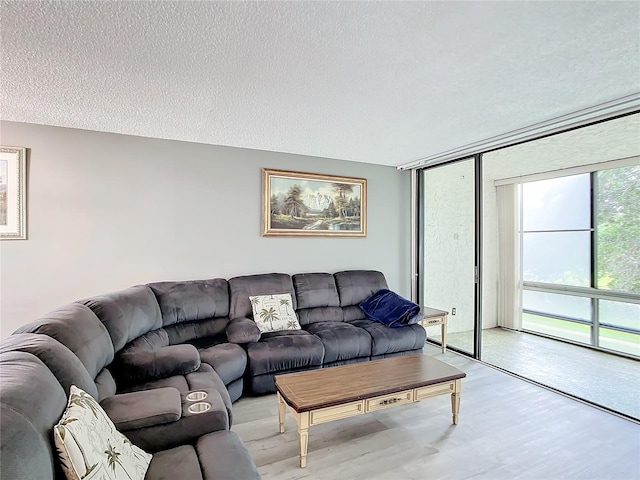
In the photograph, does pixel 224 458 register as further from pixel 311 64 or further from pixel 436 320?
pixel 436 320

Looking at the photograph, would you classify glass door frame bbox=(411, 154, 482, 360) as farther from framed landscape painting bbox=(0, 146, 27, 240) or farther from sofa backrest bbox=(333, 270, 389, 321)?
framed landscape painting bbox=(0, 146, 27, 240)

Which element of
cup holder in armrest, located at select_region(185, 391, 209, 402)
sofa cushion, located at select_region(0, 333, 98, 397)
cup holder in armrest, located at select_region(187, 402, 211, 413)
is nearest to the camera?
sofa cushion, located at select_region(0, 333, 98, 397)

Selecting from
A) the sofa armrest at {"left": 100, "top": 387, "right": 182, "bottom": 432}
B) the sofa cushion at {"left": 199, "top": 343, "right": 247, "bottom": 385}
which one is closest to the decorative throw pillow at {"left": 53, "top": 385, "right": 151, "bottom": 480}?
the sofa armrest at {"left": 100, "top": 387, "right": 182, "bottom": 432}

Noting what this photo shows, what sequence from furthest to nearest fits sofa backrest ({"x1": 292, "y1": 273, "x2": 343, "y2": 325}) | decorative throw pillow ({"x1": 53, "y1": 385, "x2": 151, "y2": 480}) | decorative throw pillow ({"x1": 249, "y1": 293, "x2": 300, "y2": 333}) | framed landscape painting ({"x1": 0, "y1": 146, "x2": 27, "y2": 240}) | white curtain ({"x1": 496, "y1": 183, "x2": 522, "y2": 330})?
white curtain ({"x1": 496, "y1": 183, "x2": 522, "y2": 330}), sofa backrest ({"x1": 292, "y1": 273, "x2": 343, "y2": 325}), decorative throw pillow ({"x1": 249, "y1": 293, "x2": 300, "y2": 333}), framed landscape painting ({"x1": 0, "y1": 146, "x2": 27, "y2": 240}), decorative throw pillow ({"x1": 53, "y1": 385, "x2": 151, "y2": 480})

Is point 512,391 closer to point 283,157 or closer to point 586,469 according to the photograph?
point 586,469

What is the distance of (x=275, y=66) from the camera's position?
6.56 feet

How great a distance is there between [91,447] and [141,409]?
522mm

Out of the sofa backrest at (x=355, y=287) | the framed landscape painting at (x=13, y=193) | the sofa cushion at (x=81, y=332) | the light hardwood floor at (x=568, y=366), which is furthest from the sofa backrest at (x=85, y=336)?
the light hardwood floor at (x=568, y=366)

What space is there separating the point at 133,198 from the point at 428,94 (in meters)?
2.92

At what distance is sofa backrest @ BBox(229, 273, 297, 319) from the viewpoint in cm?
340

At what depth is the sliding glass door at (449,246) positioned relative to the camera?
4254 mm

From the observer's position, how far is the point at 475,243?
3943mm

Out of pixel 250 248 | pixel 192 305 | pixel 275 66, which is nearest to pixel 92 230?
pixel 192 305

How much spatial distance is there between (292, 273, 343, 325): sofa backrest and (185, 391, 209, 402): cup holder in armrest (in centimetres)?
184
